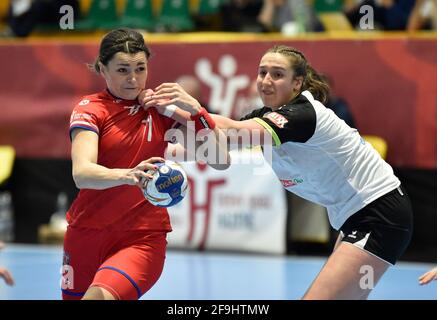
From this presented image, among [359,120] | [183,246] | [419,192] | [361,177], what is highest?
[361,177]

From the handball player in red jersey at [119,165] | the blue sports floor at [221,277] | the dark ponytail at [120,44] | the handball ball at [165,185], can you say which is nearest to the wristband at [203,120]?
the handball player in red jersey at [119,165]

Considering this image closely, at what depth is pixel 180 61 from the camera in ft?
36.9

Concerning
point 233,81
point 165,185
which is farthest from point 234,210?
point 165,185

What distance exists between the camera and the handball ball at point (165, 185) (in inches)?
170

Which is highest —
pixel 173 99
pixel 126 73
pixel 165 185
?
pixel 126 73

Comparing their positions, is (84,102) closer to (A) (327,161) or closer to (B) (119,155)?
(B) (119,155)

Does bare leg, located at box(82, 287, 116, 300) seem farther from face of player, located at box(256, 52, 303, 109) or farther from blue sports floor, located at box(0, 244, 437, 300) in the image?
blue sports floor, located at box(0, 244, 437, 300)

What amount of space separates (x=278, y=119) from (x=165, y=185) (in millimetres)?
716

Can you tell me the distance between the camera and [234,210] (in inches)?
409

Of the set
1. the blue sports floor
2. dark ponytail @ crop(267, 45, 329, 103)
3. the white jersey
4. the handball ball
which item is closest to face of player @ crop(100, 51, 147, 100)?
the handball ball

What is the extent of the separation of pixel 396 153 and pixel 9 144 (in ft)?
16.9
